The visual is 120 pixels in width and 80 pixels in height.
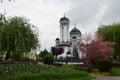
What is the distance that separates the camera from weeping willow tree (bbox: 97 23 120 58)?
5285 centimetres

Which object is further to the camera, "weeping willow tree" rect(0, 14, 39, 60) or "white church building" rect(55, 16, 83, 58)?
"white church building" rect(55, 16, 83, 58)

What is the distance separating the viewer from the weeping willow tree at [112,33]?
52853 millimetres

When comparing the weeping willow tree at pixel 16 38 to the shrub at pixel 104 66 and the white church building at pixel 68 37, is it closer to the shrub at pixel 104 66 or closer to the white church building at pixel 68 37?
the shrub at pixel 104 66

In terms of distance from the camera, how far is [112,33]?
54.7 metres

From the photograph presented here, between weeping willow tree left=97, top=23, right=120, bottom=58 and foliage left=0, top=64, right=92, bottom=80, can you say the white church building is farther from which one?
foliage left=0, top=64, right=92, bottom=80

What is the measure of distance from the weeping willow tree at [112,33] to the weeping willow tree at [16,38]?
50.1ft

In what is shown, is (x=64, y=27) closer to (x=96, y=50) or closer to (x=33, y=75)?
(x=96, y=50)

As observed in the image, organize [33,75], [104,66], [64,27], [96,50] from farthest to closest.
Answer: [64,27], [96,50], [104,66], [33,75]

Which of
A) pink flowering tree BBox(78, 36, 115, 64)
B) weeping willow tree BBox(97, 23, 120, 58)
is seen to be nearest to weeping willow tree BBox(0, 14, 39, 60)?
pink flowering tree BBox(78, 36, 115, 64)

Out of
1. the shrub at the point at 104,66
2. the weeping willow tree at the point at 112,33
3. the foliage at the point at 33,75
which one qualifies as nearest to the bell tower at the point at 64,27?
the weeping willow tree at the point at 112,33

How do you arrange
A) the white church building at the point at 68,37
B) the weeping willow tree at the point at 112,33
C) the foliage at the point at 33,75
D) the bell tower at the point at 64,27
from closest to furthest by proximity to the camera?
the foliage at the point at 33,75, the weeping willow tree at the point at 112,33, the bell tower at the point at 64,27, the white church building at the point at 68,37

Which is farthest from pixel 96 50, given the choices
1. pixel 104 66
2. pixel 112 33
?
pixel 104 66

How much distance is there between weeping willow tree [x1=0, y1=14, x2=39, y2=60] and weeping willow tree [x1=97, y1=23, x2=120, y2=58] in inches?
601

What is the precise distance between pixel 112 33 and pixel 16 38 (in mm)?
19756
